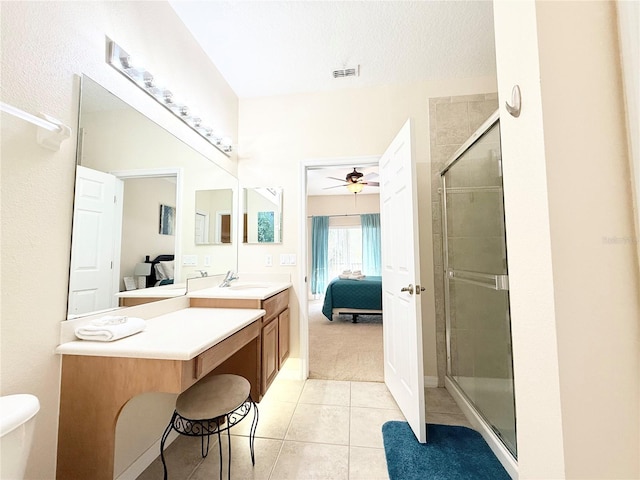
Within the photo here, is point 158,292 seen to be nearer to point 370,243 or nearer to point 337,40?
point 337,40

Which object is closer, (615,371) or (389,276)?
(615,371)

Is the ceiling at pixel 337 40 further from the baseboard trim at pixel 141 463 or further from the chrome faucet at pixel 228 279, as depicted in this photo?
the baseboard trim at pixel 141 463

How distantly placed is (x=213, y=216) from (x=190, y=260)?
48 cm

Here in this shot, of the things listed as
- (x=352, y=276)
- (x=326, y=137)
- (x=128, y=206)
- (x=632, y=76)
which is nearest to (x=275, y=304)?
(x=128, y=206)

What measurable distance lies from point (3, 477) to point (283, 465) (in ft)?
3.73

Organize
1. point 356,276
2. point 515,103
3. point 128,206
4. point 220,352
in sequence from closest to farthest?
point 515,103 → point 220,352 → point 128,206 → point 356,276

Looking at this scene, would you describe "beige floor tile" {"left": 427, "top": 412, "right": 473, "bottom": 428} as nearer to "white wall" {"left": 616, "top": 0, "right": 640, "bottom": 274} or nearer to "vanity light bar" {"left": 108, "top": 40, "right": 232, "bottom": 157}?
"white wall" {"left": 616, "top": 0, "right": 640, "bottom": 274}

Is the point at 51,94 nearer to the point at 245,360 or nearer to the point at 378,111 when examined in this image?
the point at 245,360

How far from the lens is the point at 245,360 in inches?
70.2

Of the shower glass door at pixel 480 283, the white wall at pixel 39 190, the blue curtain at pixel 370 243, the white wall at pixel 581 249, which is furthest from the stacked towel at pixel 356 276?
the white wall at pixel 581 249

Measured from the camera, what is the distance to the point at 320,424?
1783mm

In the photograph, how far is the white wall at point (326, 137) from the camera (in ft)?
7.95

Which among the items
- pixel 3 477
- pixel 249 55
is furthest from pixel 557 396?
pixel 249 55

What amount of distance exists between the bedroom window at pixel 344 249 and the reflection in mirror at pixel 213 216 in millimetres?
4730
